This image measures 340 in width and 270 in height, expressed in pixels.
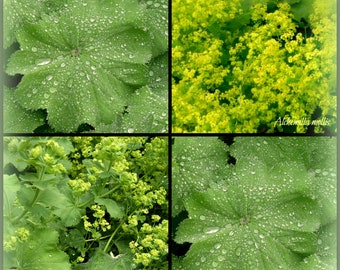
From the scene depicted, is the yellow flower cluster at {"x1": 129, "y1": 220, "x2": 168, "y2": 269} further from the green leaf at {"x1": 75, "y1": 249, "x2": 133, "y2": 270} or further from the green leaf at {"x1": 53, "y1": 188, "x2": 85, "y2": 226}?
the green leaf at {"x1": 53, "y1": 188, "x2": 85, "y2": 226}

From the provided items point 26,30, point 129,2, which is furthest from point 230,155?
point 26,30

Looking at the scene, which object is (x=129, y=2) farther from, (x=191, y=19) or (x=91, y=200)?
(x=91, y=200)

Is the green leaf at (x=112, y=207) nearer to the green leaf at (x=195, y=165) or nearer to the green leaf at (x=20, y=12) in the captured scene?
the green leaf at (x=195, y=165)

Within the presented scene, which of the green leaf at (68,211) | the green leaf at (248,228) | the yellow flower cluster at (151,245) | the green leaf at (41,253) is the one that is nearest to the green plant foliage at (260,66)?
the green leaf at (248,228)

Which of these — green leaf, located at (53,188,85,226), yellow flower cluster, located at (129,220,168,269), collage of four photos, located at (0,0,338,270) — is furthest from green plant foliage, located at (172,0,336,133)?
green leaf, located at (53,188,85,226)

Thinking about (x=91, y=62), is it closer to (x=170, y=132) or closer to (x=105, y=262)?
(x=170, y=132)
